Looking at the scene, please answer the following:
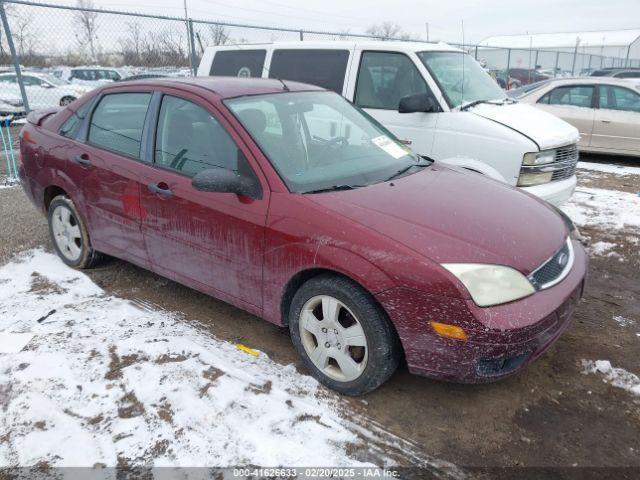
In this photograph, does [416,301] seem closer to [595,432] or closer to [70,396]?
[595,432]

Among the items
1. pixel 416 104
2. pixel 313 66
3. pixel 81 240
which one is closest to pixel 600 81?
pixel 416 104

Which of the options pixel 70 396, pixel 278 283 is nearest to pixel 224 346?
pixel 278 283

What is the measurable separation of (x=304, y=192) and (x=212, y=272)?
904 mm

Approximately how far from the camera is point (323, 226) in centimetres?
269

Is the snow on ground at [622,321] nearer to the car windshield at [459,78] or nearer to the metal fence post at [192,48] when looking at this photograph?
the car windshield at [459,78]

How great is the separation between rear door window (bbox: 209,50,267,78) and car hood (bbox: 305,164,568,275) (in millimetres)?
3948

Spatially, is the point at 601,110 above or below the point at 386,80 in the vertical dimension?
below

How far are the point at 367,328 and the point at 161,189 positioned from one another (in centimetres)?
176

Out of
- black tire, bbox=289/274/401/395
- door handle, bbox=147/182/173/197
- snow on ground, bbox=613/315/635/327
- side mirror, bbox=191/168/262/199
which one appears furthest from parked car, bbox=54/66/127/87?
snow on ground, bbox=613/315/635/327

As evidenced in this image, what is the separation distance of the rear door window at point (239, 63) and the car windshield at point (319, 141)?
111 inches

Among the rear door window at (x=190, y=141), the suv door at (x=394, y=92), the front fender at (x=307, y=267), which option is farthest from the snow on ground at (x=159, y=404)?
the suv door at (x=394, y=92)

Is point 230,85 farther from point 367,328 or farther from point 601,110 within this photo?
point 601,110

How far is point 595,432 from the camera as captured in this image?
2.59 metres

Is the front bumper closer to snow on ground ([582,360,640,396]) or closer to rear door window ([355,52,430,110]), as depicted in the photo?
snow on ground ([582,360,640,396])
